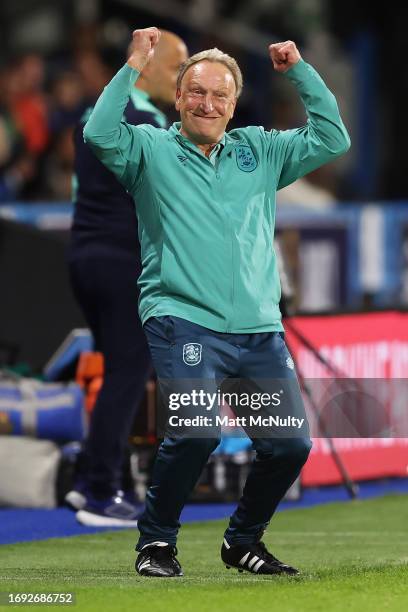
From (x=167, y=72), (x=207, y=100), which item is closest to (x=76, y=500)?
(x=167, y=72)

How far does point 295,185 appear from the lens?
57.3 feet

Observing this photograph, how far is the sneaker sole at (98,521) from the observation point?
7527 mm

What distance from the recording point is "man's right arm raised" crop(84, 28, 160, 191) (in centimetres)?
532

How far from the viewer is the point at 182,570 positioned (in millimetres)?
5652

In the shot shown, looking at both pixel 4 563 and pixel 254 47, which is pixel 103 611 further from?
pixel 254 47

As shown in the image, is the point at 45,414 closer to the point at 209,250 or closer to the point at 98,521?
the point at 98,521

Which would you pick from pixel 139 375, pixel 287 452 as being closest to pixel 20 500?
pixel 139 375

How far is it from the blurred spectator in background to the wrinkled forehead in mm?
1868

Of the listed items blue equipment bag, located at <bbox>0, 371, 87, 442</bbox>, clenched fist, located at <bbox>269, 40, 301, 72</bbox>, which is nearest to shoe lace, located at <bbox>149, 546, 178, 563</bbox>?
clenched fist, located at <bbox>269, 40, 301, 72</bbox>

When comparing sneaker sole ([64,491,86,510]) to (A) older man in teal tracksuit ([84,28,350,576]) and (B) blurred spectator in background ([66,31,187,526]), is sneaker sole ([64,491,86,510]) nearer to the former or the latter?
(B) blurred spectator in background ([66,31,187,526])

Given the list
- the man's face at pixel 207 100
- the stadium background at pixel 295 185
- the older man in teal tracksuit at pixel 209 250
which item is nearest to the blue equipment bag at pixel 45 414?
the stadium background at pixel 295 185

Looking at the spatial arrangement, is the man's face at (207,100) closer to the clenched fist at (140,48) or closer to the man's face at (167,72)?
the clenched fist at (140,48)

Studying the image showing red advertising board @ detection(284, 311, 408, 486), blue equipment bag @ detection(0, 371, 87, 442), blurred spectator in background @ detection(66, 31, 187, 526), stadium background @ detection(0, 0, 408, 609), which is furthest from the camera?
stadium background @ detection(0, 0, 408, 609)

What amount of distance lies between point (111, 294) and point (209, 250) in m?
2.15
